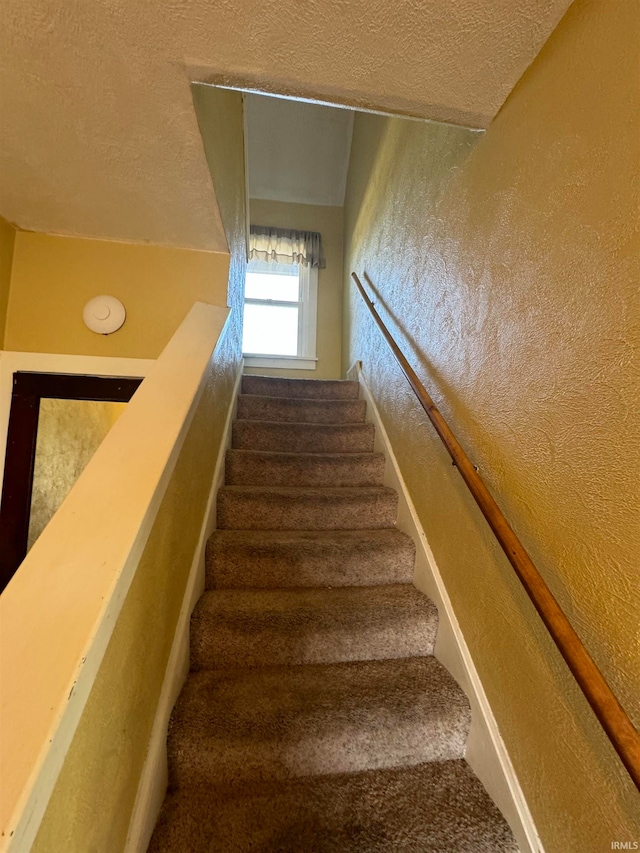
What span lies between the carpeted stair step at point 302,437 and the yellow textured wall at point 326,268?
167 centimetres

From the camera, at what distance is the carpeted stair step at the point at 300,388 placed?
8.87 ft

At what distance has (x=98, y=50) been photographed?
857 millimetres

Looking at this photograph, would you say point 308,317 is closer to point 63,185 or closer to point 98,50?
point 63,185

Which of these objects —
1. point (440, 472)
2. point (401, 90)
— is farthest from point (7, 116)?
point (440, 472)

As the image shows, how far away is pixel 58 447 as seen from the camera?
1729mm

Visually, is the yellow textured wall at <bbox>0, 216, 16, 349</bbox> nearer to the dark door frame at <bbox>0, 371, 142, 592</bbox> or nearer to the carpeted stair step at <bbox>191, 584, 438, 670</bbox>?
the dark door frame at <bbox>0, 371, 142, 592</bbox>

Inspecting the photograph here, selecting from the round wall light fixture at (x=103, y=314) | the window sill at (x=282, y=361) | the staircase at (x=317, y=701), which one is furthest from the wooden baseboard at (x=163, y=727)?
the window sill at (x=282, y=361)

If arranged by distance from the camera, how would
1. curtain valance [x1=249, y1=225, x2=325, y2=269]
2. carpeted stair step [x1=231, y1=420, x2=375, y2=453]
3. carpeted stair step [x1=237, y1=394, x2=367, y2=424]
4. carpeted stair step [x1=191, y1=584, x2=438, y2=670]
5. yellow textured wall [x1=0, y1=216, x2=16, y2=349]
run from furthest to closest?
curtain valance [x1=249, y1=225, x2=325, y2=269], carpeted stair step [x1=237, y1=394, x2=367, y2=424], carpeted stair step [x1=231, y1=420, x2=375, y2=453], yellow textured wall [x1=0, y1=216, x2=16, y2=349], carpeted stair step [x1=191, y1=584, x2=438, y2=670]

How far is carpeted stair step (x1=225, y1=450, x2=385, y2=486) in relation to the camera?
1.97 m

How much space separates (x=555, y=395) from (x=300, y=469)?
136 centimetres

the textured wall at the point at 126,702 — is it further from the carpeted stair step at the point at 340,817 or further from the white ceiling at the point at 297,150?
the white ceiling at the point at 297,150

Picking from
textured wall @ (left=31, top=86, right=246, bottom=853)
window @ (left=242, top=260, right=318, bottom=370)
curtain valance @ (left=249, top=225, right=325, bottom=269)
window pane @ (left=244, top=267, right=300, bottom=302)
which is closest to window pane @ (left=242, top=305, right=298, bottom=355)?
window @ (left=242, top=260, right=318, bottom=370)

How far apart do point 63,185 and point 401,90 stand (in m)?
1.17

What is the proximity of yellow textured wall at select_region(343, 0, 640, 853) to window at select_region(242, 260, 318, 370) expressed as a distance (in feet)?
8.49
